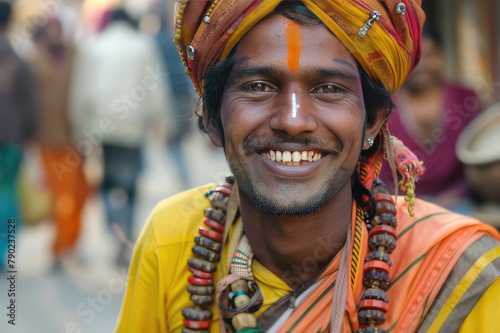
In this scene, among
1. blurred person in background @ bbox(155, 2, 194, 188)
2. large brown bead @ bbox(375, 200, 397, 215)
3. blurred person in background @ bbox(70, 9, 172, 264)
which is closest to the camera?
large brown bead @ bbox(375, 200, 397, 215)

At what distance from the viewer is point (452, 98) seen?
17.5ft

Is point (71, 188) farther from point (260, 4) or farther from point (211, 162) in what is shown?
point (260, 4)

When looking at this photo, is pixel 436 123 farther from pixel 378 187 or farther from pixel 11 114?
pixel 11 114

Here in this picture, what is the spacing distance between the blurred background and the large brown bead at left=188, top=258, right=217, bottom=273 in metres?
2.63

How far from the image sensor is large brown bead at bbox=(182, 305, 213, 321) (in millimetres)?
2480

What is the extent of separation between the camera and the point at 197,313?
8.16ft

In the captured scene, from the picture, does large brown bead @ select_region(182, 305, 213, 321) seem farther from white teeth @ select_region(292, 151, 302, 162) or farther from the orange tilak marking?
the orange tilak marking

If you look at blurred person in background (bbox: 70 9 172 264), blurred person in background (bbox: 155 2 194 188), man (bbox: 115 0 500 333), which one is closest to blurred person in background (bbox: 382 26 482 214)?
blurred person in background (bbox: 155 2 194 188)

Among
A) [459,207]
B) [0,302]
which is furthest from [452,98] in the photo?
[0,302]

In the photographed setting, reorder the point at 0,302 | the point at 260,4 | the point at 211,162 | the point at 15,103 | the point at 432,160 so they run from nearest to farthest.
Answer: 1. the point at 260,4
2. the point at 0,302
3. the point at 432,160
4. the point at 15,103
5. the point at 211,162

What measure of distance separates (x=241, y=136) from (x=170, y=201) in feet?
2.18

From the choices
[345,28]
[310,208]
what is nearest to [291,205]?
[310,208]

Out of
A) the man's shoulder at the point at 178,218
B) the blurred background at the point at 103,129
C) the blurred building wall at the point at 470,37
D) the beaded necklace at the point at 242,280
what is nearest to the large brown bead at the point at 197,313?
the beaded necklace at the point at 242,280

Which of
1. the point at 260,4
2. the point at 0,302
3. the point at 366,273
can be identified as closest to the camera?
the point at 260,4
